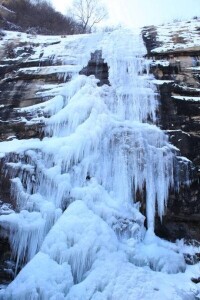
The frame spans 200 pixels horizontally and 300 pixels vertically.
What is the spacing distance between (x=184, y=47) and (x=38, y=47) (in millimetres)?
3409

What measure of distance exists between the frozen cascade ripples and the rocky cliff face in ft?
0.63

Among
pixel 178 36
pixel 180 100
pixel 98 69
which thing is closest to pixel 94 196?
pixel 180 100

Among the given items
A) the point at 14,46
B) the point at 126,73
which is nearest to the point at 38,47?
the point at 14,46

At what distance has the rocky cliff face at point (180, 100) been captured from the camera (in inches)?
234

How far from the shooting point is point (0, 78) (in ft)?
27.3

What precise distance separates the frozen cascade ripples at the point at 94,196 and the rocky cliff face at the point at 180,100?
193mm

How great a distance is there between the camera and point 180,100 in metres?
7.06

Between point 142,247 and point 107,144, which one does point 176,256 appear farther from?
point 107,144

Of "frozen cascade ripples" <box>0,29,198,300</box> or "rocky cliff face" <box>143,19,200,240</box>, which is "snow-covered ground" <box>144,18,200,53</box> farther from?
"frozen cascade ripples" <box>0,29,198,300</box>

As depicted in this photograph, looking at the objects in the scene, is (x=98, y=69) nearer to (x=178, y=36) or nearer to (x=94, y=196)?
(x=178, y=36)

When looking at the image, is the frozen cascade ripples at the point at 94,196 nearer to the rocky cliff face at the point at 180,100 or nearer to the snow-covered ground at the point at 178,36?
the rocky cliff face at the point at 180,100

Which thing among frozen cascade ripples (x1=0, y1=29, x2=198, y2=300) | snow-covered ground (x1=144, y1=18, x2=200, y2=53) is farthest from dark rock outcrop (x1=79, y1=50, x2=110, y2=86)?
snow-covered ground (x1=144, y1=18, x2=200, y2=53)

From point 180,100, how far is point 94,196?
8.06ft

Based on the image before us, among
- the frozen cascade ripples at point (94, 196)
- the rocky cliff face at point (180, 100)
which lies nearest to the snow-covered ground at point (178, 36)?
the rocky cliff face at point (180, 100)
